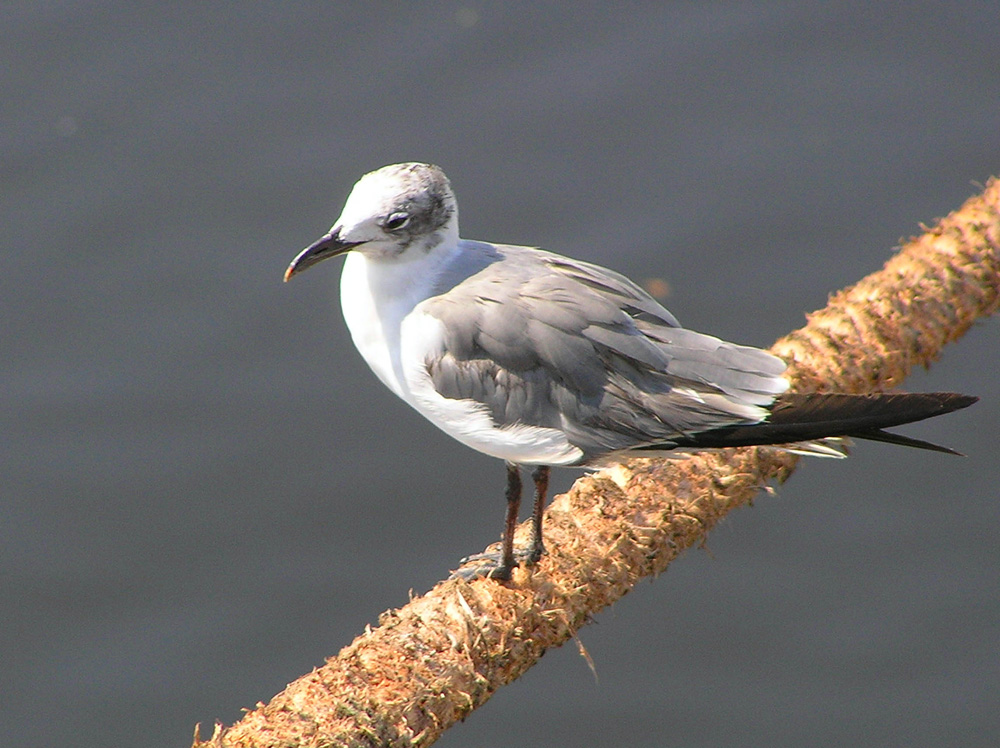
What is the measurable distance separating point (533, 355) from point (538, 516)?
0.60 meters

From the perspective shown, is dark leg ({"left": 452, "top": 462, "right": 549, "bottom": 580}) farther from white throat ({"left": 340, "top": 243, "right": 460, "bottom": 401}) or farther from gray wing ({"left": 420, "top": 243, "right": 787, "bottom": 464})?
white throat ({"left": 340, "top": 243, "right": 460, "bottom": 401})

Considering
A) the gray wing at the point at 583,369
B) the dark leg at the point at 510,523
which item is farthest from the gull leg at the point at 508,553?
the gray wing at the point at 583,369

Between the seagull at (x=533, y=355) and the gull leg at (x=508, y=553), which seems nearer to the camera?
the seagull at (x=533, y=355)

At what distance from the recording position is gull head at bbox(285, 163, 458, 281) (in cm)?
331

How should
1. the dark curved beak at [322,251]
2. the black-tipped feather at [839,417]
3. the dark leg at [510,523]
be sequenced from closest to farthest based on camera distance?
the black-tipped feather at [839,417]
the dark curved beak at [322,251]
the dark leg at [510,523]

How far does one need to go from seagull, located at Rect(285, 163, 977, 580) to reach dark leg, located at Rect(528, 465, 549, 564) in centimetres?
23

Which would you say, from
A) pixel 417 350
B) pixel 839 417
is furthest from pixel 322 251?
pixel 839 417

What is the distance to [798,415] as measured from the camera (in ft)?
10.2

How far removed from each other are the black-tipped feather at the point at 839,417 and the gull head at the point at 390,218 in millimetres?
947

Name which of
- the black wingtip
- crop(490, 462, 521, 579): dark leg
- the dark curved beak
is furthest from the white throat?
the black wingtip

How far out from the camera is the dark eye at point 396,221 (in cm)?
333

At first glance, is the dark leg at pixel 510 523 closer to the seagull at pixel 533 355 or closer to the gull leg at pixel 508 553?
the gull leg at pixel 508 553

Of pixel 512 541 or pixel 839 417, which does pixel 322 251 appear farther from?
pixel 839 417

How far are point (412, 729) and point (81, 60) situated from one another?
4.35 meters
